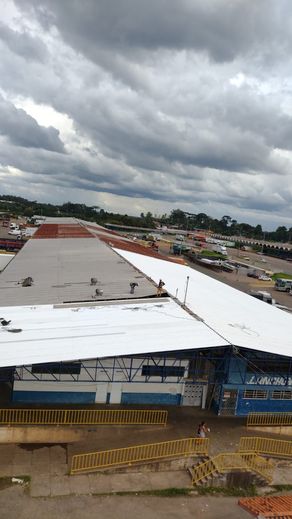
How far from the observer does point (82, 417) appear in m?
18.8

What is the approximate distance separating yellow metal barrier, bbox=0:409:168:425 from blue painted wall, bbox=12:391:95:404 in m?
0.99

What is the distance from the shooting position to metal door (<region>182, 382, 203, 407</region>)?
820 inches

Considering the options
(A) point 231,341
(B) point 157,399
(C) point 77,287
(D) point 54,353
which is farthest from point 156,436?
(C) point 77,287

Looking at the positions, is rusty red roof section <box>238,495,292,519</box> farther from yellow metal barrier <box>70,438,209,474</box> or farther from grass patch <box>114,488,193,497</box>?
yellow metal barrier <box>70,438,209,474</box>

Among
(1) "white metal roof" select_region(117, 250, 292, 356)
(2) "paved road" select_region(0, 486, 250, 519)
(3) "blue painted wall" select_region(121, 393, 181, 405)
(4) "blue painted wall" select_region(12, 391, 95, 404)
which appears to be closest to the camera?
(2) "paved road" select_region(0, 486, 250, 519)

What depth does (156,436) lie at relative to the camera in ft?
59.4

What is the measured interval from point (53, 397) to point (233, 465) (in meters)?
9.01

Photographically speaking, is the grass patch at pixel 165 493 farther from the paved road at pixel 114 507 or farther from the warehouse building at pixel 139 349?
the warehouse building at pixel 139 349

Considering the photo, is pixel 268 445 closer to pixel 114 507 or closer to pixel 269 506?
pixel 269 506

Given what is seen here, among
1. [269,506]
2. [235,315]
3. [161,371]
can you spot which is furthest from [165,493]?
[235,315]

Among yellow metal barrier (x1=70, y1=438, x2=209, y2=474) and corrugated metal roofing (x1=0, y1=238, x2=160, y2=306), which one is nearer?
yellow metal barrier (x1=70, y1=438, x2=209, y2=474)

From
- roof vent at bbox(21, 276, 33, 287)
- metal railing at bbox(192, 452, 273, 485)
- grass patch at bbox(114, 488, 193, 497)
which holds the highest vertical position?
roof vent at bbox(21, 276, 33, 287)

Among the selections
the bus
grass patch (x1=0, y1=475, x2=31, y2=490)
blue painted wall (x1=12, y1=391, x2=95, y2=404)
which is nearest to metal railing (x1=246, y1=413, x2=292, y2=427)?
blue painted wall (x1=12, y1=391, x2=95, y2=404)

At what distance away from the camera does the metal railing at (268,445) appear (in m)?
18.1
